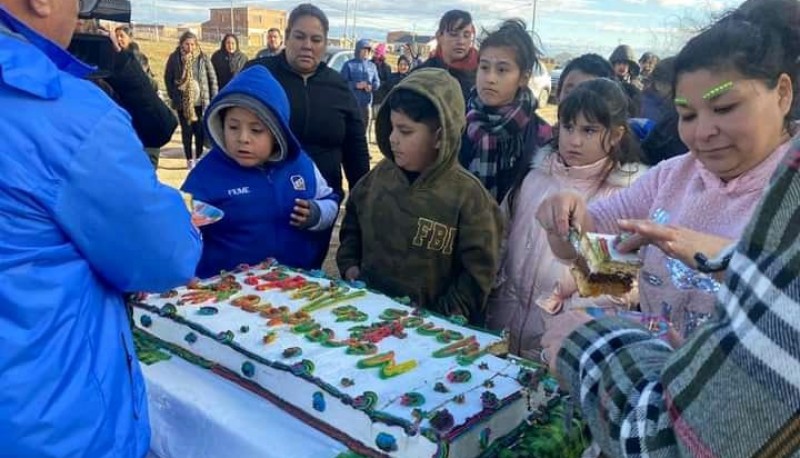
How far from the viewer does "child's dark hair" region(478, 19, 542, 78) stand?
9.41 feet

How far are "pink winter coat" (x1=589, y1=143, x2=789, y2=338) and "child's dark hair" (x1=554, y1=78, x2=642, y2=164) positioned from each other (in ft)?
2.62

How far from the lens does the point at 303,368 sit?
1311 millimetres

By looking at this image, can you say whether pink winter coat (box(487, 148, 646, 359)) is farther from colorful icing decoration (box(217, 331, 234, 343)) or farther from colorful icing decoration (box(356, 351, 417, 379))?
colorful icing decoration (box(217, 331, 234, 343))

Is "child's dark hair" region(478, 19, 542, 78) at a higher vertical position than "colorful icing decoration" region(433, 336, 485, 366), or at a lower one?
higher

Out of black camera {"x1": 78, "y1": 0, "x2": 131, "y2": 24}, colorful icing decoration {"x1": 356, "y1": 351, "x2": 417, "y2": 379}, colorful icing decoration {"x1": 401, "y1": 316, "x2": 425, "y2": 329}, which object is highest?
black camera {"x1": 78, "y1": 0, "x2": 131, "y2": 24}

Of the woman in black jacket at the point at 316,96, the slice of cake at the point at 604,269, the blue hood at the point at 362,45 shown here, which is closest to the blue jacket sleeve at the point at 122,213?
the slice of cake at the point at 604,269

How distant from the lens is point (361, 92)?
10.9m

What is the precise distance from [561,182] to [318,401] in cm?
143

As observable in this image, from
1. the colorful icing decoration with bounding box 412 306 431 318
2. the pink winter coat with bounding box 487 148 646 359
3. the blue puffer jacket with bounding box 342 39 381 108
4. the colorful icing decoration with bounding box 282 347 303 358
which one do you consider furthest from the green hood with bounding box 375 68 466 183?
the blue puffer jacket with bounding box 342 39 381 108

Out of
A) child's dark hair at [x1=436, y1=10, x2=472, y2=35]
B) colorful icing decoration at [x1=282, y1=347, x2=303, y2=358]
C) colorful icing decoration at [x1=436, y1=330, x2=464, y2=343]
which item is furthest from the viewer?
child's dark hair at [x1=436, y1=10, x2=472, y2=35]

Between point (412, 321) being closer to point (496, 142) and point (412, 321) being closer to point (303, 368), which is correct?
point (303, 368)

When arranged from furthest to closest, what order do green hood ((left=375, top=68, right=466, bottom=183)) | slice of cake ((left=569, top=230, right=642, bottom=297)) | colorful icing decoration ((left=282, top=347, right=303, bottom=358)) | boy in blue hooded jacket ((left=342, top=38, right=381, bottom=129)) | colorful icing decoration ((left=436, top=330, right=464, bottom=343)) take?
boy in blue hooded jacket ((left=342, top=38, right=381, bottom=129))
green hood ((left=375, top=68, right=466, bottom=183))
colorful icing decoration ((left=436, top=330, right=464, bottom=343))
colorful icing decoration ((left=282, top=347, right=303, bottom=358))
slice of cake ((left=569, top=230, right=642, bottom=297))

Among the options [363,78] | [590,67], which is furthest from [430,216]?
[363,78]

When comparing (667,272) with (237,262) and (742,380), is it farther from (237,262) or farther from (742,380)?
(237,262)
